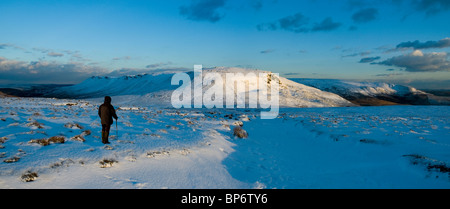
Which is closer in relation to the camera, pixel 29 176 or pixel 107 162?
pixel 29 176

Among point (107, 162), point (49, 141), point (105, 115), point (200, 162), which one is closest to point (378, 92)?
point (200, 162)

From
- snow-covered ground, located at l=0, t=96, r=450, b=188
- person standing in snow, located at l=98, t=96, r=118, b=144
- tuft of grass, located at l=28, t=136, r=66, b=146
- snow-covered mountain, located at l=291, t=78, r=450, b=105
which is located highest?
snow-covered mountain, located at l=291, t=78, r=450, b=105

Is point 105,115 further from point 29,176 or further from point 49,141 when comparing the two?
point 29,176

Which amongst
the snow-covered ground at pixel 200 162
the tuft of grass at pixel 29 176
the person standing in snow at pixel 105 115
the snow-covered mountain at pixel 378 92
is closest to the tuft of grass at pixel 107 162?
the snow-covered ground at pixel 200 162

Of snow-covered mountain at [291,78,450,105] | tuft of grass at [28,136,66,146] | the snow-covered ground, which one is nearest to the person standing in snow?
the snow-covered ground

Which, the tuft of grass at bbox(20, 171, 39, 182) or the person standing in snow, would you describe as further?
the person standing in snow

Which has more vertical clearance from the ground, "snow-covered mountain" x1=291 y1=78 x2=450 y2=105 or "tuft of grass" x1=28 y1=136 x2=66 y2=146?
"snow-covered mountain" x1=291 y1=78 x2=450 y2=105

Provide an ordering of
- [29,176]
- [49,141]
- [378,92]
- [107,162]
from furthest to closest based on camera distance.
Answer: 1. [378,92]
2. [49,141]
3. [107,162]
4. [29,176]

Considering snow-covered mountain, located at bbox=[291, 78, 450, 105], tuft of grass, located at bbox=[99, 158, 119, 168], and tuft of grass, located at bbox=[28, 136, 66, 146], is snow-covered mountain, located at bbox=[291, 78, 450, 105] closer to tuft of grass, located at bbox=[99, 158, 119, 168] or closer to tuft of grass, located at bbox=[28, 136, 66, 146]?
tuft of grass, located at bbox=[99, 158, 119, 168]

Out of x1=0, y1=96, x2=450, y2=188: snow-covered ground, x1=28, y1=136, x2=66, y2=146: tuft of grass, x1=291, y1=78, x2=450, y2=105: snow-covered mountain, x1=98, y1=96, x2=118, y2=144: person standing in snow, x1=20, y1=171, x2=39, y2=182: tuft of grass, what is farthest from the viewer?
x1=291, y1=78, x2=450, y2=105: snow-covered mountain

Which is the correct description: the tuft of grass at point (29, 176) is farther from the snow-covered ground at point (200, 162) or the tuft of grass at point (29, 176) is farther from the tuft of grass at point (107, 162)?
the tuft of grass at point (107, 162)

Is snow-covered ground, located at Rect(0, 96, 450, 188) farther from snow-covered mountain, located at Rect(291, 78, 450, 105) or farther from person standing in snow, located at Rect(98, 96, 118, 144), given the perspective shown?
snow-covered mountain, located at Rect(291, 78, 450, 105)

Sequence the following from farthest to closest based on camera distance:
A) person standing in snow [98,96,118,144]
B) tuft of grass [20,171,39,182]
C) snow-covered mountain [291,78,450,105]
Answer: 1. snow-covered mountain [291,78,450,105]
2. person standing in snow [98,96,118,144]
3. tuft of grass [20,171,39,182]
